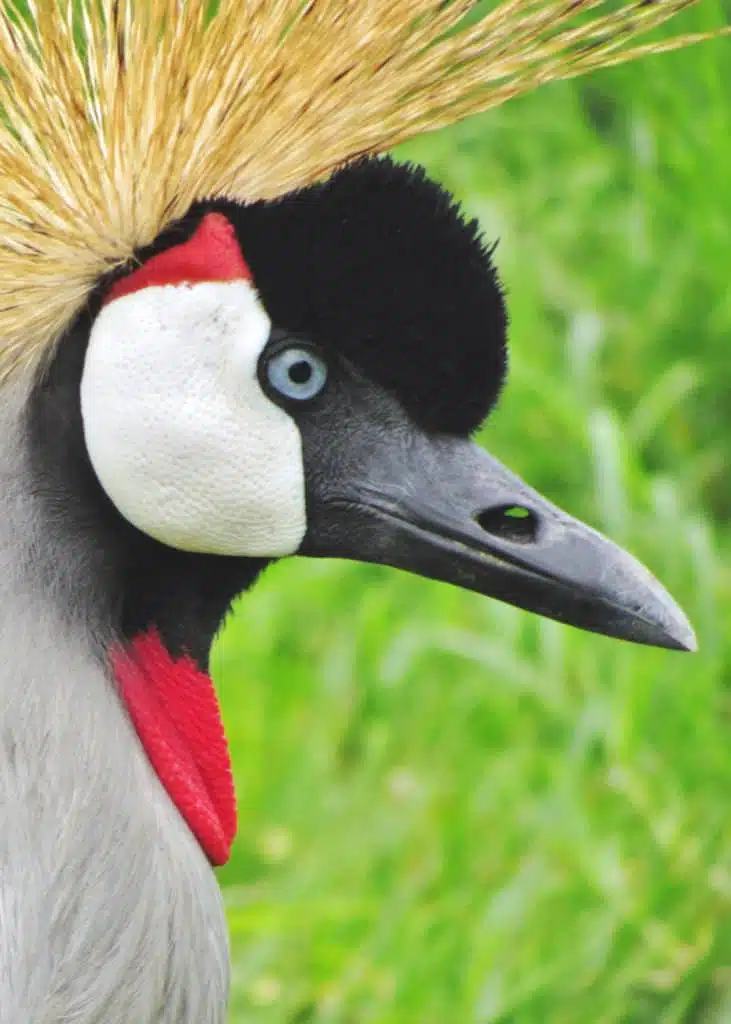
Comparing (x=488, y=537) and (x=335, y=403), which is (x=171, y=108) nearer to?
(x=335, y=403)

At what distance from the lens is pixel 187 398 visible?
3.50 feet

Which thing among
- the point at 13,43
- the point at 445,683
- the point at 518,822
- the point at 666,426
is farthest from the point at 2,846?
the point at 666,426

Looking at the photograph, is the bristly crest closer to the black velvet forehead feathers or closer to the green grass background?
the black velvet forehead feathers

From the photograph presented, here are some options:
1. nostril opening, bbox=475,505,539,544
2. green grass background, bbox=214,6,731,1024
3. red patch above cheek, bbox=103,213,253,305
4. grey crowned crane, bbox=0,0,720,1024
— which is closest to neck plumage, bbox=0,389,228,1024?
grey crowned crane, bbox=0,0,720,1024

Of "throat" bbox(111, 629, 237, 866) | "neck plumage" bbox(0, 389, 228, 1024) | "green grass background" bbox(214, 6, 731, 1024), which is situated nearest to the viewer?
"neck plumage" bbox(0, 389, 228, 1024)

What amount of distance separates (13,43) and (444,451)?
38 centimetres

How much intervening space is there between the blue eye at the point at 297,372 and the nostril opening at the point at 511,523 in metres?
0.14

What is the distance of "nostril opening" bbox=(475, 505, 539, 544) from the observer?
114 cm

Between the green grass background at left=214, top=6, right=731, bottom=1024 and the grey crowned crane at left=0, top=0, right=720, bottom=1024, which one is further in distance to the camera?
the green grass background at left=214, top=6, right=731, bottom=1024

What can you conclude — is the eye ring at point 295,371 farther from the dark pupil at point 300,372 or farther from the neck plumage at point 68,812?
the neck plumage at point 68,812

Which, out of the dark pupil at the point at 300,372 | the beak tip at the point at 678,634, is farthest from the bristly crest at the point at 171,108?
the beak tip at the point at 678,634

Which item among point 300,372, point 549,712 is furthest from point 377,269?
point 549,712

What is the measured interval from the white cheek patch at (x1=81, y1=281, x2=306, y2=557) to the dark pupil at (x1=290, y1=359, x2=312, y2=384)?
2cm

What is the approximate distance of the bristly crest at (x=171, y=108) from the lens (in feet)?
3.54
